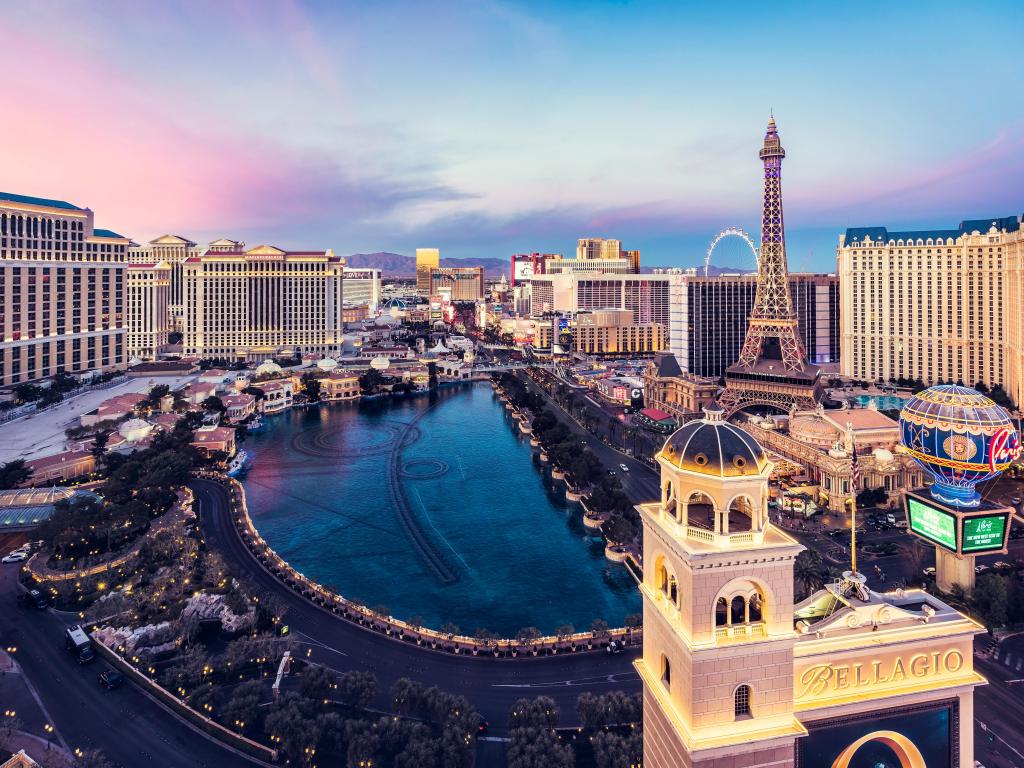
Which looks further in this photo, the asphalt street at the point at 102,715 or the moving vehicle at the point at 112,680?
the moving vehicle at the point at 112,680

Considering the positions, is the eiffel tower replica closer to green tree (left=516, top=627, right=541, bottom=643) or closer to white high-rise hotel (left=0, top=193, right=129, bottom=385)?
green tree (left=516, top=627, right=541, bottom=643)

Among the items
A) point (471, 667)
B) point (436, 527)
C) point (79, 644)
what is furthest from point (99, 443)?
point (471, 667)

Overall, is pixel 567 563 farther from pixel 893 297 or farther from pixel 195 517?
pixel 893 297

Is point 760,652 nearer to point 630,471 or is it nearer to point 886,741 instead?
point 886,741

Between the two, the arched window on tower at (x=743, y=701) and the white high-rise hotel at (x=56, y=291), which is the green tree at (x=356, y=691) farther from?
the white high-rise hotel at (x=56, y=291)

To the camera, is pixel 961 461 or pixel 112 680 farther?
pixel 961 461

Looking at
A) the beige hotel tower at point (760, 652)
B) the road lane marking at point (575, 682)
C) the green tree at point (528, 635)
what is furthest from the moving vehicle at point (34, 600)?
the beige hotel tower at point (760, 652)

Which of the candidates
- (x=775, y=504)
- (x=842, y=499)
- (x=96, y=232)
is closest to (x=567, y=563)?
(x=775, y=504)
